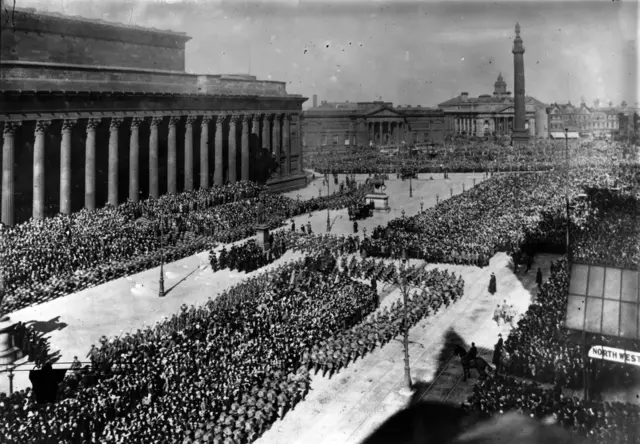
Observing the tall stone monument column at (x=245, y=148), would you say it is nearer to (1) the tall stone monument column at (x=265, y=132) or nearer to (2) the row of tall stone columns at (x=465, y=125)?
(1) the tall stone monument column at (x=265, y=132)

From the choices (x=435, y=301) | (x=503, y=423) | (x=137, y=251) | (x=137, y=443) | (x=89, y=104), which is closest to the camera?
(x=137, y=443)

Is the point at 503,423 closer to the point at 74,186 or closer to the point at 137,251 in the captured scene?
the point at 137,251

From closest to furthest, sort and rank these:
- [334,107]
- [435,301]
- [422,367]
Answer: [422,367], [435,301], [334,107]

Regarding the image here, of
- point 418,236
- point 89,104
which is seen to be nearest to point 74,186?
point 89,104

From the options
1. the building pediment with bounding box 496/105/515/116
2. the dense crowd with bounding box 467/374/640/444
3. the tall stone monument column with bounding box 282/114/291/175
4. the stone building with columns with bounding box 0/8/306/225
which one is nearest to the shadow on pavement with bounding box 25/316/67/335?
the stone building with columns with bounding box 0/8/306/225

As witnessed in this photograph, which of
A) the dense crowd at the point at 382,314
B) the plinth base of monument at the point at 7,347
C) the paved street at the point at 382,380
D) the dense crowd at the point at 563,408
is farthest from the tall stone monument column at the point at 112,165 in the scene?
the dense crowd at the point at 563,408

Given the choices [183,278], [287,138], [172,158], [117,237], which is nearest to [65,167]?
[117,237]
